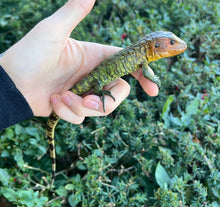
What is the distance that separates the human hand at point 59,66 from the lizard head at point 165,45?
1.00 feet

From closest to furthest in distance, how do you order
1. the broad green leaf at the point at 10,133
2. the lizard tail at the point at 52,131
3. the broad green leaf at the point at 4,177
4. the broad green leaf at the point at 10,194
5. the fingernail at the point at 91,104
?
the broad green leaf at the point at 10,194, the broad green leaf at the point at 4,177, the fingernail at the point at 91,104, the broad green leaf at the point at 10,133, the lizard tail at the point at 52,131

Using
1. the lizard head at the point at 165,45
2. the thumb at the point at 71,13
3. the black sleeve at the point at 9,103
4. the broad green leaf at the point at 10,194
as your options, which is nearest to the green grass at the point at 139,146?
the broad green leaf at the point at 10,194

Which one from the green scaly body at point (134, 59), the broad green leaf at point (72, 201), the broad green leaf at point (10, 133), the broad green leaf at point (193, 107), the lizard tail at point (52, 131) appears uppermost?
the green scaly body at point (134, 59)

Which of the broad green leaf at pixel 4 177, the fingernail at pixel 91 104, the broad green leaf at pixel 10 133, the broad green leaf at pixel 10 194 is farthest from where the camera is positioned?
the broad green leaf at pixel 10 133

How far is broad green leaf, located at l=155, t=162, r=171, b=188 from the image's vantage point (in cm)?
213

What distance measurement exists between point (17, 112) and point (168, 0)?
2843mm

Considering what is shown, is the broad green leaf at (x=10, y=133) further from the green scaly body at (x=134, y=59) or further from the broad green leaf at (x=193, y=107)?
the broad green leaf at (x=193, y=107)

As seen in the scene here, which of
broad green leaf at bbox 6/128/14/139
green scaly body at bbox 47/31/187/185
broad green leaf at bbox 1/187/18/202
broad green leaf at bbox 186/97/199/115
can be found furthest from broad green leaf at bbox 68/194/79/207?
broad green leaf at bbox 186/97/199/115

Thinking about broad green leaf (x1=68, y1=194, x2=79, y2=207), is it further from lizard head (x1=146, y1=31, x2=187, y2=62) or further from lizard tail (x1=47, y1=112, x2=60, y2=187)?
lizard head (x1=146, y1=31, x2=187, y2=62)

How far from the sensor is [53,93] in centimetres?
258

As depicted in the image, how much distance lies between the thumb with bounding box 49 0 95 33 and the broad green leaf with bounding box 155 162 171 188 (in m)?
1.49

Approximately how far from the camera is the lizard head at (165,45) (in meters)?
2.19

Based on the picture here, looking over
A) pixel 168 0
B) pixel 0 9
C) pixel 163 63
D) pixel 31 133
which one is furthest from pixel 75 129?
pixel 168 0

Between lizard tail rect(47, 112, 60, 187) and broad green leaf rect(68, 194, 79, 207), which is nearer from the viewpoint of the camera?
broad green leaf rect(68, 194, 79, 207)
